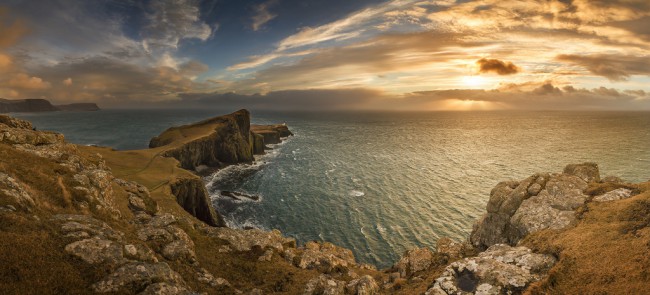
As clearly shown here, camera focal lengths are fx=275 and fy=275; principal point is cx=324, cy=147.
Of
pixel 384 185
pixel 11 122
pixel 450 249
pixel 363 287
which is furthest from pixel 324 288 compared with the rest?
pixel 384 185

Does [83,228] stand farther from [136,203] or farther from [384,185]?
[384,185]

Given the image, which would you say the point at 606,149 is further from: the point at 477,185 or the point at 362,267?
the point at 362,267

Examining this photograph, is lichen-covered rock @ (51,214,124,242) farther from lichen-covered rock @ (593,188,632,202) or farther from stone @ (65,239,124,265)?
lichen-covered rock @ (593,188,632,202)

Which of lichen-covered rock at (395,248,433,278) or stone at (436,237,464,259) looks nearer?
lichen-covered rock at (395,248,433,278)

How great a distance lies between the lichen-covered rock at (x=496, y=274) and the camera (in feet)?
55.3

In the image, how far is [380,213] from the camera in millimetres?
62125

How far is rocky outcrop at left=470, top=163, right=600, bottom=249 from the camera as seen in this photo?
81.5 feet

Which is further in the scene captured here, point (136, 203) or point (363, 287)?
point (136, 203)

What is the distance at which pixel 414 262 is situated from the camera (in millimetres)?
27047

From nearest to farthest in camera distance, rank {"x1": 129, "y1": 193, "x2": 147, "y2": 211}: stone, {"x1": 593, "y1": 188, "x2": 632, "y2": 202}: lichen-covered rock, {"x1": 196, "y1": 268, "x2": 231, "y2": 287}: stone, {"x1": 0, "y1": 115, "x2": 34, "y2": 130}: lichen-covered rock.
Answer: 1. {"x1": 196, "y1": 268, "x2": 231, "y2": 287}: stone
2. {"x1": 593, "y1": 188, "x2": 632, "y2": 202}: lichen-covered rock
3. {"x1": 129, "y1": 193, "x2": 147, "y2": 211}: stone
4. {"x1": 0, "y1": 115, "x2": 34, "y2": 130}: lichen-covered rock

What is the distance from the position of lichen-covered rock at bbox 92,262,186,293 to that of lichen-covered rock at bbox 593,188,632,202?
3465 centimetres

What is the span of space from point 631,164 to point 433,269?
114m

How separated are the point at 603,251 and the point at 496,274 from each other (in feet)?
22.4

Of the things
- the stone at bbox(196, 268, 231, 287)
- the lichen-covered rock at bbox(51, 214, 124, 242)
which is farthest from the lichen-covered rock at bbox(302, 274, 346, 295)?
the lichen-covered rock at bbox(51, 214, 124, 242)
